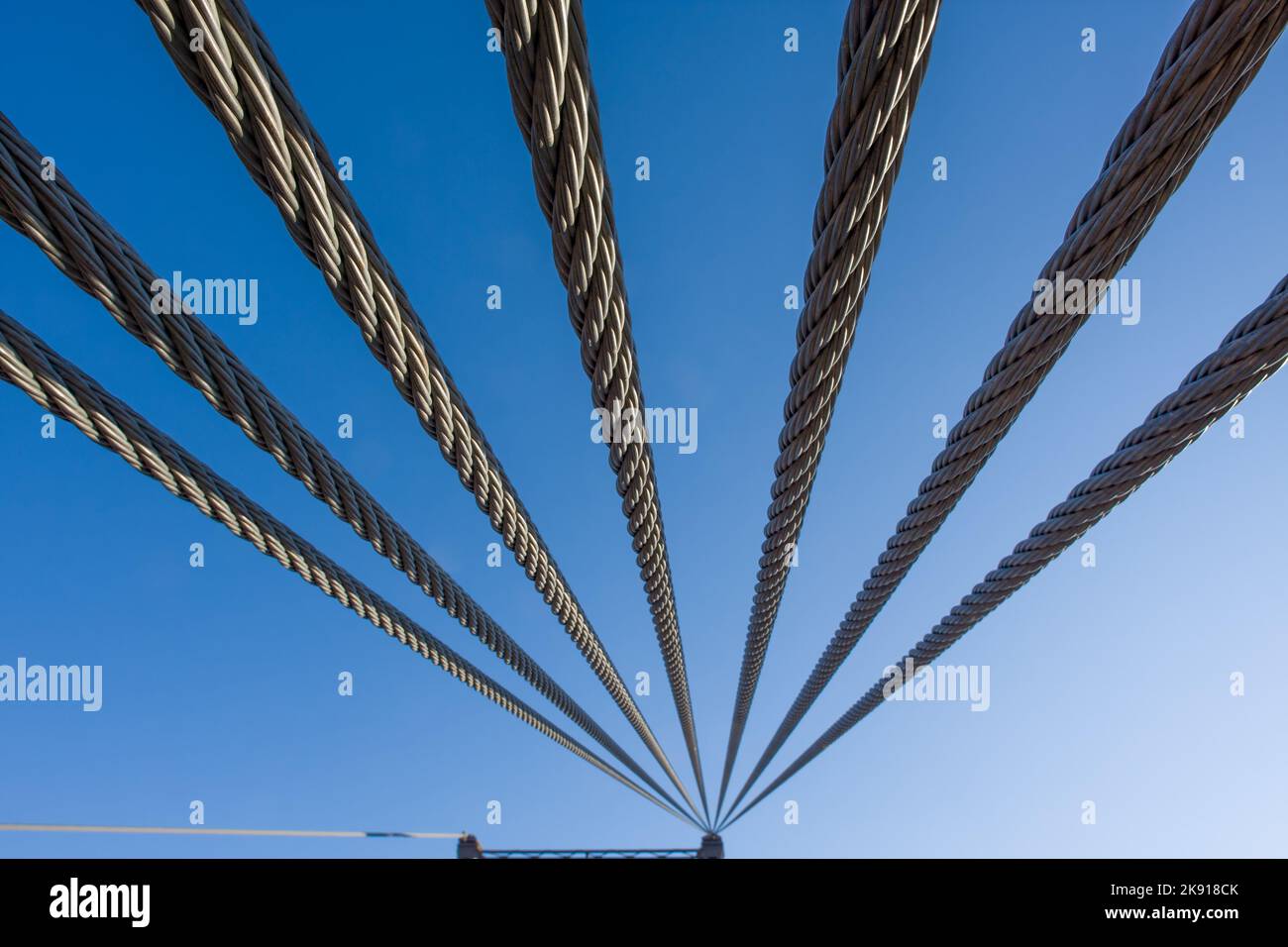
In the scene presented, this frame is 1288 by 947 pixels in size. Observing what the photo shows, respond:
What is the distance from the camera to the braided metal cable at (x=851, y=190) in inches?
44.7

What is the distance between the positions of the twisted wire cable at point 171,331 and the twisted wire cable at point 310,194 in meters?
0.41

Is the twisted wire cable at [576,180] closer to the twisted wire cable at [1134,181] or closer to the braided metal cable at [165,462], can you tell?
the twisted wire cable at [1134,181]

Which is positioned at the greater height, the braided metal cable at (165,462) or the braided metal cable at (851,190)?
the braided metal cable at (851,190)

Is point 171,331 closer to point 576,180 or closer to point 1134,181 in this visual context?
point 576,180

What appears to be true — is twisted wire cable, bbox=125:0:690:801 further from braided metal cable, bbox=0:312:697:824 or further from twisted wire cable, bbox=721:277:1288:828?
twisted wire cable, bbox=721:277:1288:828

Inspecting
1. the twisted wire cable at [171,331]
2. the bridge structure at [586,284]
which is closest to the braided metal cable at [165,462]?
the bridge structure at [586,284]

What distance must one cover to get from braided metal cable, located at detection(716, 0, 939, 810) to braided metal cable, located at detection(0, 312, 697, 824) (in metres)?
1.87

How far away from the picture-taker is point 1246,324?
1548 millimetres

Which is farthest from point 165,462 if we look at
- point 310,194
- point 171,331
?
point 310,194

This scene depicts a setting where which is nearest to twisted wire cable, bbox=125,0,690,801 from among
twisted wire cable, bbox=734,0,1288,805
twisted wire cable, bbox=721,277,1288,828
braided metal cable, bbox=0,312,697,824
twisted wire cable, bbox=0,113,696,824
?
twisted wire cable, bbox=0,113,696,824

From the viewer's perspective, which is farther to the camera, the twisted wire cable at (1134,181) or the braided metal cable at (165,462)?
the braided metal cable at (165,462)
